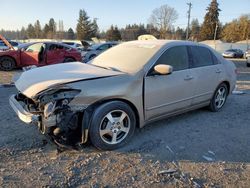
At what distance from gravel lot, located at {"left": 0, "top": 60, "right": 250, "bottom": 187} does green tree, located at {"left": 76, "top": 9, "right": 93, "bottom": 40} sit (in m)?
80.8

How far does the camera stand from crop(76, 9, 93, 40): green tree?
273 ft

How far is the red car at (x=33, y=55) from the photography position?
41.1 feet

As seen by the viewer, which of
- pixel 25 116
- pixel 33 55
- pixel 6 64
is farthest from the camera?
pixel 6 64

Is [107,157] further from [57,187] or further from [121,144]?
[57,187]

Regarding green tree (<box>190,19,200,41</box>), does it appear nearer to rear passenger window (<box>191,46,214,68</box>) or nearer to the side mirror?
rear passenger window (<box>191,46,214,68</box>)

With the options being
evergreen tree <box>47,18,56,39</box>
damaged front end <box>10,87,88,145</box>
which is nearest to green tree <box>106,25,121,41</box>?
evergreen tree <box>47,18,56,39</box>

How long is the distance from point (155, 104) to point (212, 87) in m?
1.81

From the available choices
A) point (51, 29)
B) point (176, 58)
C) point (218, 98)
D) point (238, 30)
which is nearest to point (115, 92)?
point (176, 58)

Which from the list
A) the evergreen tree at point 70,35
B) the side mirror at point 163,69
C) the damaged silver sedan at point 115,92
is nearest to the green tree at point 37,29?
the evergreen tree at point 70,35

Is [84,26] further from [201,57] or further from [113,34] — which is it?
[201,57]

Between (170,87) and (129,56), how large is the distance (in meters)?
0.87

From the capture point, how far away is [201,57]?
5484 millimetres

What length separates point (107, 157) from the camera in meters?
3.85

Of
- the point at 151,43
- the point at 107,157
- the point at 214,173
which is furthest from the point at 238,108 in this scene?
the point at 107,157
